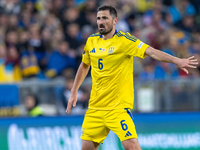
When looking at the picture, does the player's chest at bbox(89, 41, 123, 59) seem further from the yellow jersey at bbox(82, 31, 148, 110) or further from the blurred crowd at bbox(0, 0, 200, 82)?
the blurred crowd at bbox(0, 0, 200, 82)

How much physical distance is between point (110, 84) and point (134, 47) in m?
0.61

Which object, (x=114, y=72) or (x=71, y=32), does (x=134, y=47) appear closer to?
(x=114, y=72)

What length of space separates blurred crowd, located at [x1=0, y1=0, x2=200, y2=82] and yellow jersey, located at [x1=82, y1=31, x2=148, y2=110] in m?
3.97

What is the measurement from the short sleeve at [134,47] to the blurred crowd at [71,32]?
4.22 meters

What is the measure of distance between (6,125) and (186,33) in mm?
7830

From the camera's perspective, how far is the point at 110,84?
531 centimetres

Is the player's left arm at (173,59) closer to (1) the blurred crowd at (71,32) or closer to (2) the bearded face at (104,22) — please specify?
(2) the bearded face at (104,22)

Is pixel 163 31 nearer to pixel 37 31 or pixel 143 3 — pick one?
pixel 143 3

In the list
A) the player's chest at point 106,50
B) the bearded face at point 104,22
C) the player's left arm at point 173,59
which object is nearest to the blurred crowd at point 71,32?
the player's chest at point 106,50

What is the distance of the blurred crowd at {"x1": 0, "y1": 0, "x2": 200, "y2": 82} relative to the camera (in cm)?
991

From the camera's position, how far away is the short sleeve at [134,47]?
199 inches

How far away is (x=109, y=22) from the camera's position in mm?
5258

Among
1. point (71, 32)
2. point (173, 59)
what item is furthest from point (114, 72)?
point (71, 32)

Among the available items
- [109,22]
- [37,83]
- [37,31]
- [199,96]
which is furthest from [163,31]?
[109,22]
